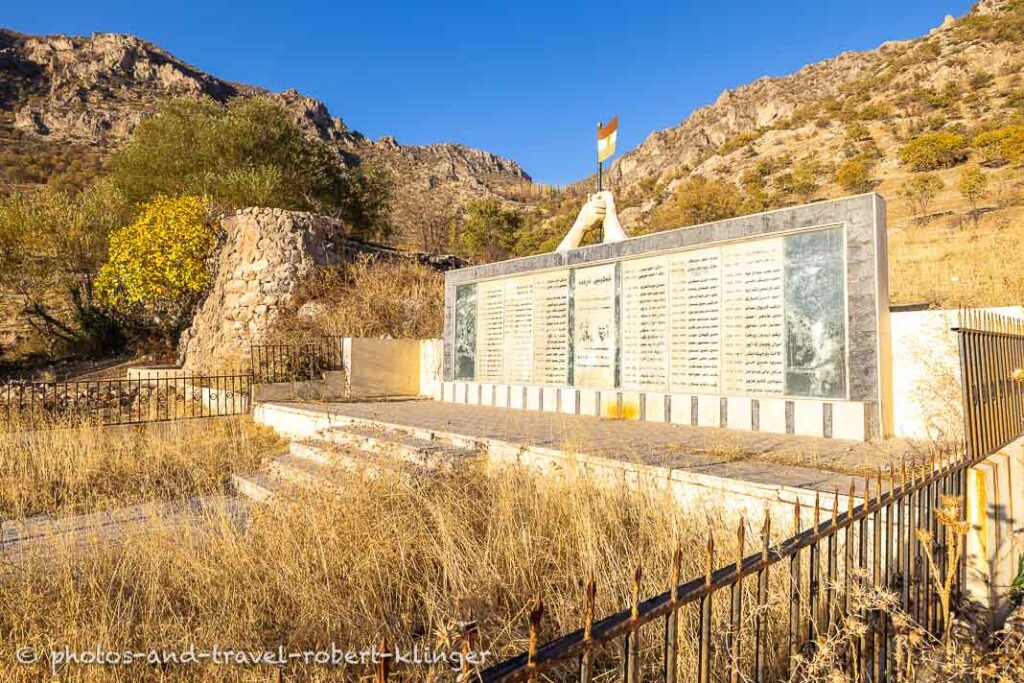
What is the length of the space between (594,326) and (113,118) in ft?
192

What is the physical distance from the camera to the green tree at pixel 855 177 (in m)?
28.7

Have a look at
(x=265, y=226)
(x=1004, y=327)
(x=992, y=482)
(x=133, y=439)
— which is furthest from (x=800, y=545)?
(x=265, y=226)

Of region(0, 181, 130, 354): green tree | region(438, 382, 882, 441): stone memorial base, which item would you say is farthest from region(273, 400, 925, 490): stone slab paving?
region(0, 181, 130, 354): green tree

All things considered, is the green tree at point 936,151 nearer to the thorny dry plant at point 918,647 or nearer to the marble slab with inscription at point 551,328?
the marble slab with inscription at point 551,328

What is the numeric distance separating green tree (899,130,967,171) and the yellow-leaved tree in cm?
3275

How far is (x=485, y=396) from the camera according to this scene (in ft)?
30.9

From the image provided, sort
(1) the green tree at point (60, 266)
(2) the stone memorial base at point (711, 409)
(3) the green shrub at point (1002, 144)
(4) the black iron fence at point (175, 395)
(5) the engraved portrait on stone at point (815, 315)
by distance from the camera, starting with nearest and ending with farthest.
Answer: (2) the stone memorial base at point (711, 409) < (5) the engraved portrait on stone at point (815, 315) < (4) the black iron fence at point (175, 395) < (1) the green tree at point (60, 266) < (3) the green shrub at point (1002, 144)

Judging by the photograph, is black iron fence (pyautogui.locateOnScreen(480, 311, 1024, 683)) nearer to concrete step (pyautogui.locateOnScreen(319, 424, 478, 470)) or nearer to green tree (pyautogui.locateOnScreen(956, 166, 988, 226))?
concrete step (pyautogui.locateOnScreen(319, 424, 478, 470))

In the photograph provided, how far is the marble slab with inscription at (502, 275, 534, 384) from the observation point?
876 centimetres

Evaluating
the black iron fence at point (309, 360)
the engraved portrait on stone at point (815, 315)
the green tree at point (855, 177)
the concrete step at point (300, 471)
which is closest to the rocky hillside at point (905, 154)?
the green tree at point (855, 177)

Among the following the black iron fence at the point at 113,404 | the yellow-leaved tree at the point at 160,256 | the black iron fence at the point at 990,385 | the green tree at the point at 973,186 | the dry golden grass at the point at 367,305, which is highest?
the green tree at the point at 973,186

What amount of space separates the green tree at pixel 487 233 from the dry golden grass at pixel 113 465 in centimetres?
2003

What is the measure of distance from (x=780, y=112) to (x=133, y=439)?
59.0 meters

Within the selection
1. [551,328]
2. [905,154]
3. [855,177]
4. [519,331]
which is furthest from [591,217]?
[905,154]
